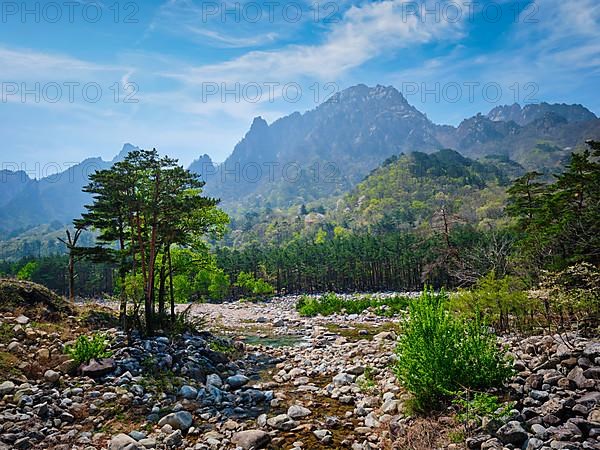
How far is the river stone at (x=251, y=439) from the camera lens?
8.91 metres

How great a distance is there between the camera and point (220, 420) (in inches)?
413

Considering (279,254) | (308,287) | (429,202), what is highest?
(429,202)

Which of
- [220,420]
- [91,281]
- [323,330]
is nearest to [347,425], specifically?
[220,420]

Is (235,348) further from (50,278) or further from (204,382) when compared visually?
(50,278)

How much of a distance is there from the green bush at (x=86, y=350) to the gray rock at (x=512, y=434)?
1143cm

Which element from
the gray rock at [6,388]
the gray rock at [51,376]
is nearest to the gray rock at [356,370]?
the gray rock at [51,376]

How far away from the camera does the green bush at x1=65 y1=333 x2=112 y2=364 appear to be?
490 inches

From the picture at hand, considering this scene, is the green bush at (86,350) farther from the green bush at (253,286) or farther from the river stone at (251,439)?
the green bush at (253,286)

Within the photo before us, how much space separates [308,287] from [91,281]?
39982 millimetres

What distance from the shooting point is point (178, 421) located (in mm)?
9930

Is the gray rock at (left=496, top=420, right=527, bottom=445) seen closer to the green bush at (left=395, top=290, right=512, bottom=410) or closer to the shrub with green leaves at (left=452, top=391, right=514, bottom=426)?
the shrub with green leaves at (left=452, top=391, right=514, bottom=426)

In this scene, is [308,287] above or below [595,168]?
below

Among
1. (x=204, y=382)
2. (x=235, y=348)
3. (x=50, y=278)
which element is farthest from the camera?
(x=50, y=278)

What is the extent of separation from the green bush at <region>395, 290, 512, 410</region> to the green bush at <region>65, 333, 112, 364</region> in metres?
9.47
